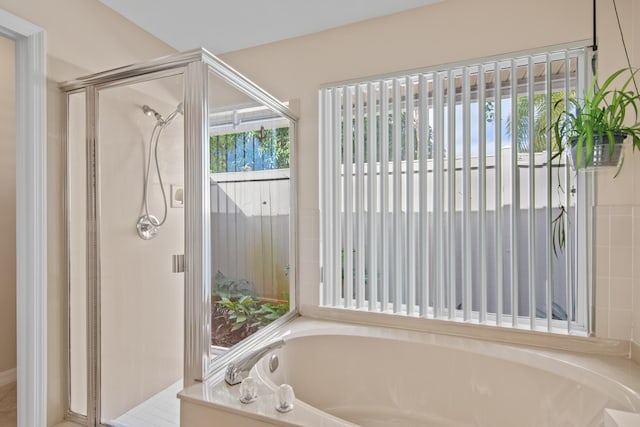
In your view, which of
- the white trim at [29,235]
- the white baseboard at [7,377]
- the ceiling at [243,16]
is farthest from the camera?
the white baseboard at [7,377]

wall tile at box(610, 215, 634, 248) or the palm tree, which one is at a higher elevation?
the palm tree

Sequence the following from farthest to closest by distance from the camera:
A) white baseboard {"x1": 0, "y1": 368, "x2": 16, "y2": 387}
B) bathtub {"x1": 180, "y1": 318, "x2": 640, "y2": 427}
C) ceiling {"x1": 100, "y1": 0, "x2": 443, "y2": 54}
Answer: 1. white baseboard {"x1": 0, "y1": 368, "x2": 16, "y2": 387}
2. ceiling {"x1": 100, "y1": 0, "x2": 443, "y2": 54}
3. bathtub {"x1": 180, "y1": 318, "x2": 640, "y2": 427}

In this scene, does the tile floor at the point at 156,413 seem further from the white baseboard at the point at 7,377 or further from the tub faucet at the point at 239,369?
the white baseboard at the point at 7,377

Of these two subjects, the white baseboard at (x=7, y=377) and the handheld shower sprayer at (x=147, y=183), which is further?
the white baseboard at (x=7, y=377)

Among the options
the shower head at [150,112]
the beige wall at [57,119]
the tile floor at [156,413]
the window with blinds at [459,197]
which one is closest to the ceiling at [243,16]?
the beige wall at [57,119]

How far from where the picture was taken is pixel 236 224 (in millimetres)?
1719

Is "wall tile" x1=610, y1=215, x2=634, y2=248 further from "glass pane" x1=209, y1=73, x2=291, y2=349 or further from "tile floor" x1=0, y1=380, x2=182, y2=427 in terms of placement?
"tile floor" x1=0, y1=380, x2=182, y2=427

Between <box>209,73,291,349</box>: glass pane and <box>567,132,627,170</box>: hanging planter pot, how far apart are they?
1.54 meters

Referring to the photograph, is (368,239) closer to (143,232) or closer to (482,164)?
(482,164)

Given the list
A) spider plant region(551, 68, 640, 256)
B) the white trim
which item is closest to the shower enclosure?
the white trim

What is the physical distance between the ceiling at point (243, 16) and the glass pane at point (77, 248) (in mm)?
695

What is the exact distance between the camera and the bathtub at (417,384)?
126cm

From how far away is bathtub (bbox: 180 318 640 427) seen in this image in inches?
49.8

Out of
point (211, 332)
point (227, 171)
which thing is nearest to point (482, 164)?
point (227, 171)
